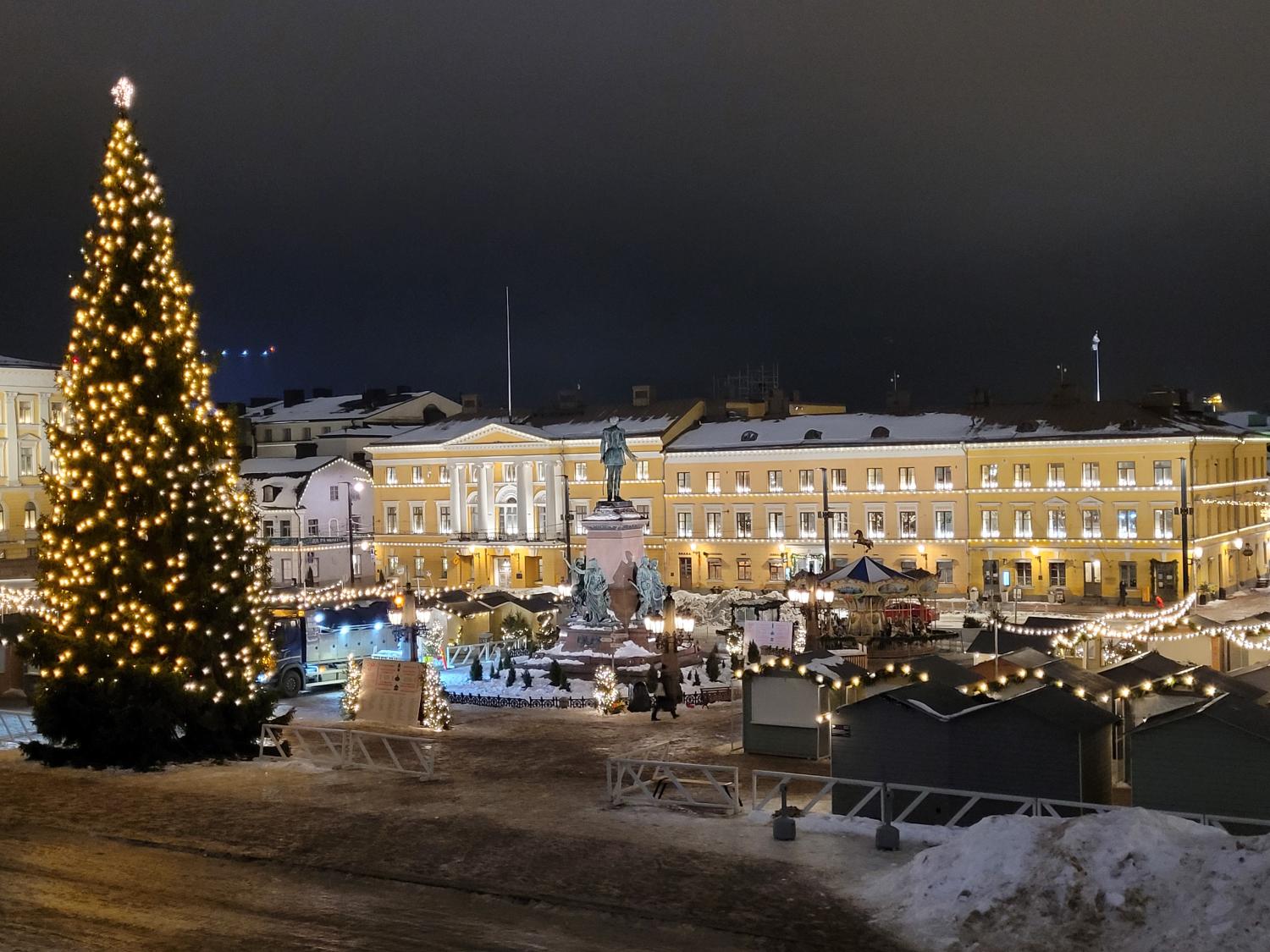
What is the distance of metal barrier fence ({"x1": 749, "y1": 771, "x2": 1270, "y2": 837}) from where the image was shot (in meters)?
17.5

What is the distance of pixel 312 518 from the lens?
274 feet

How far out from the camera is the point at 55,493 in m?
25.1

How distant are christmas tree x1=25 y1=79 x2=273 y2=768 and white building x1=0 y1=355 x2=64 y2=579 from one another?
53412 mm

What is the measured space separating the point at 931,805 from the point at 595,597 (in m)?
24.9

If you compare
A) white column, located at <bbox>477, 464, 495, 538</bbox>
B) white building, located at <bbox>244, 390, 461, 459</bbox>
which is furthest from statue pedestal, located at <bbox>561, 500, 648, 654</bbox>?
white building, located at <bbox>244, 390, 461, 459</bbox>

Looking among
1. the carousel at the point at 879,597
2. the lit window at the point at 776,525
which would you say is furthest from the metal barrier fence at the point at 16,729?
the lit window at the point at 776,525

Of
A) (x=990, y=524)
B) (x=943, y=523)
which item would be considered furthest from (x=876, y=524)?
(x=990, y=524)

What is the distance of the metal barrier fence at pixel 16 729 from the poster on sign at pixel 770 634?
64.1 ft

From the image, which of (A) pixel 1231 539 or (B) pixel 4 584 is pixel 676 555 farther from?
(B) pixel 4 584

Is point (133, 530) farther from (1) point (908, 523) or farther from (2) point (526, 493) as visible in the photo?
(2) point (526, 493)

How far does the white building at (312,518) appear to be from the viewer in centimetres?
8144

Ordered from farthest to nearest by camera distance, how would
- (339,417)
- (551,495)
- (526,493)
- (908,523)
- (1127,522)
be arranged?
(339,417) → (526,493) → (551,495) → (908,523) → (1127,522)

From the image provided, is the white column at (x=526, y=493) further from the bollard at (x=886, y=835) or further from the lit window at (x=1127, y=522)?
the bollard at (x=886, y=835)

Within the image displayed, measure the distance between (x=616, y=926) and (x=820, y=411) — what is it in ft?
297
